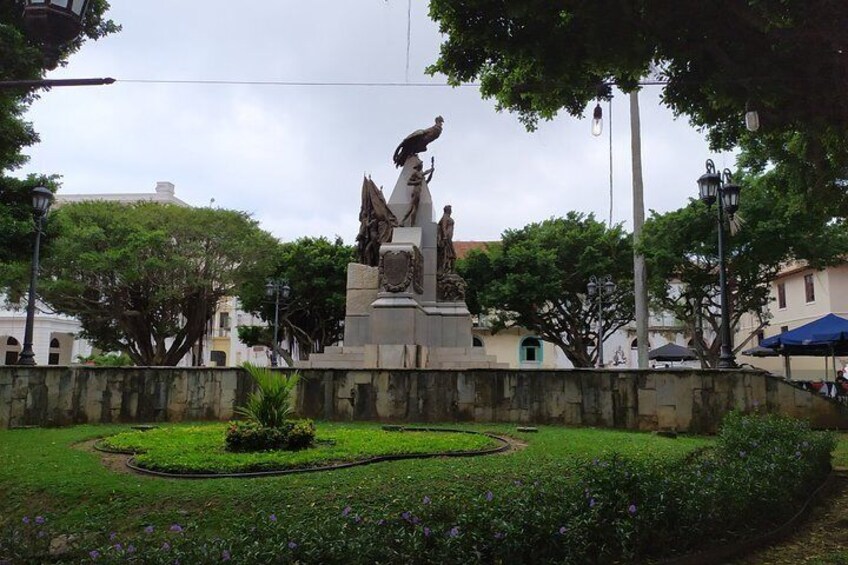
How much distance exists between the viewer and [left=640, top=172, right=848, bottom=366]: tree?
2053cm

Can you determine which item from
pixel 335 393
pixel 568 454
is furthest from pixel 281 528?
pixel 335 393

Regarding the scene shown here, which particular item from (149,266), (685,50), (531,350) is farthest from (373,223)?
(531,350)

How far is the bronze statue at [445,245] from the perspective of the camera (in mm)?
17844

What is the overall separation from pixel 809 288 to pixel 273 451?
3664 centimetres

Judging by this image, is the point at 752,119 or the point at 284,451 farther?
the point at 284,451

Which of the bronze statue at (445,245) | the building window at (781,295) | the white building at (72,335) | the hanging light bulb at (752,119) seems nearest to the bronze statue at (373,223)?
the bronze statue at (445,245)

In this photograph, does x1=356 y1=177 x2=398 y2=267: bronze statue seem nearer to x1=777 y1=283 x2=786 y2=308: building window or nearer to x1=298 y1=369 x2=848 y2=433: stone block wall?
x1=298 y1=369 x2=848 y2=433: stone block wall

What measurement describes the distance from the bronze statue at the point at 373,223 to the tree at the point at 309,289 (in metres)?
13.1

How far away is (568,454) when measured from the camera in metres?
7.68

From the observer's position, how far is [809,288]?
119 feet

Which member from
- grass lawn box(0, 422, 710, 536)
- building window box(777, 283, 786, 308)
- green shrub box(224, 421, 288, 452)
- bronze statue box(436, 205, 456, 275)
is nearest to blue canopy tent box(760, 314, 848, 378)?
bronze statue box(436, 205, 456, 275)

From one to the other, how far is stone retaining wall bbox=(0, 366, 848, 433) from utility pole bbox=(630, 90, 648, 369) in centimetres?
968

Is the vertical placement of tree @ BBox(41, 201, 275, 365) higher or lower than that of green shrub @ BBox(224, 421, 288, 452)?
higher

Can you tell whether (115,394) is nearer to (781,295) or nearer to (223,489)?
(223,489)
